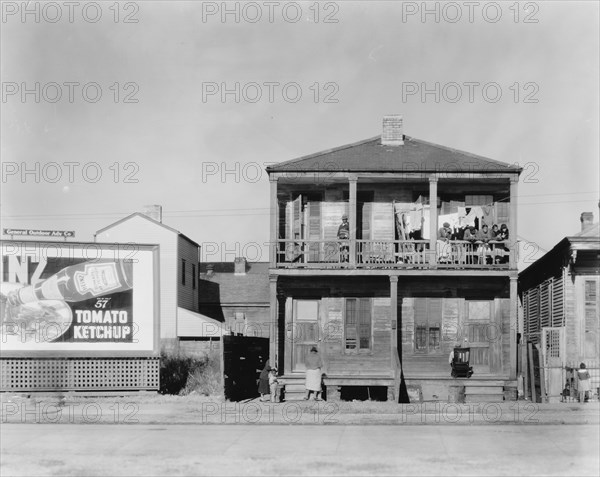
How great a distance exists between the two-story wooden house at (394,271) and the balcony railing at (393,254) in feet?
0.14

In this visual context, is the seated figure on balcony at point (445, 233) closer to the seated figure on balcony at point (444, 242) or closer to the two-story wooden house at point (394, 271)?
the seated figure on balcony at point (444, 242)

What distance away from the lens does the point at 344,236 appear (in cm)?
2738

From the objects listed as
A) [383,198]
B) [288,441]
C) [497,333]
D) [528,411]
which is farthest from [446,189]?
[288,441]

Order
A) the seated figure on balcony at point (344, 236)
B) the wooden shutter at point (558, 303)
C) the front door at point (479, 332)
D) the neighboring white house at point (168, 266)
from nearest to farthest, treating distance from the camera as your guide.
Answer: the wooden shutter at point (558, 303)
the front door at point (479, 332)
the seated figure on balcony at point (344, 236)
the neighboring white house at point (168, 266)

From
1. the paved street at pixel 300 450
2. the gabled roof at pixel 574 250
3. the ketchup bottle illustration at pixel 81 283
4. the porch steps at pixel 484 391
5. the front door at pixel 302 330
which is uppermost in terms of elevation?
the gabled roof at pixel 574 250

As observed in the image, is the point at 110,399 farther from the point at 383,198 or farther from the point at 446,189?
the point at 446,189

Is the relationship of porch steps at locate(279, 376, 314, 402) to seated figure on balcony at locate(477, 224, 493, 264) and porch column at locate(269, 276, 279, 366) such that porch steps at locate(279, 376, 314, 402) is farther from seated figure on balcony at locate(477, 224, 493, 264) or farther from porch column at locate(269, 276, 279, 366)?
seated figure on balcony at locate(477, 224, 493, 264)

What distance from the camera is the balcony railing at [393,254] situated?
1045 inches

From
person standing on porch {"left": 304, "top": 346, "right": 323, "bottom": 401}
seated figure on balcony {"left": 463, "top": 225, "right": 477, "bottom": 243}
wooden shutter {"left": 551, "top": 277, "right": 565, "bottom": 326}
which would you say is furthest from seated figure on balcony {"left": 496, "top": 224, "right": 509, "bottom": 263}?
person standing on porch {"left": 304, "top": 346, "right": 323, "bottom": 401}

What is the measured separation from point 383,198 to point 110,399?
10483 millimetres

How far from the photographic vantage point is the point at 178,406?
23.2 m

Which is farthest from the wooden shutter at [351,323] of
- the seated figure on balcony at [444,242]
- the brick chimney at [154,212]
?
the brick chimney at [154,212]

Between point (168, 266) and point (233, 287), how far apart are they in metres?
11.7

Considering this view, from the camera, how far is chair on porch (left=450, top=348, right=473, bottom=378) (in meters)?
26.7
